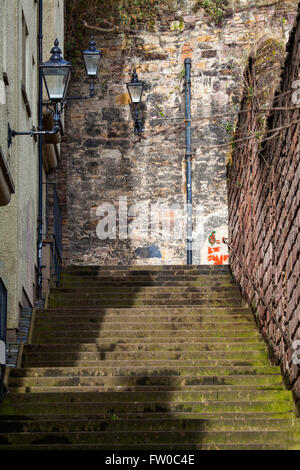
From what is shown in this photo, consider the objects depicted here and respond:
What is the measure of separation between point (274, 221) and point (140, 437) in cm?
369

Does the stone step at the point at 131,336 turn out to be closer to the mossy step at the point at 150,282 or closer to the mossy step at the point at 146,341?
the mossy step at the point at 146,341

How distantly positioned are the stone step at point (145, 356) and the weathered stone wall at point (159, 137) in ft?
26.0

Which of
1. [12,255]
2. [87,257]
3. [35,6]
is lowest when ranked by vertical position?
[87,257]

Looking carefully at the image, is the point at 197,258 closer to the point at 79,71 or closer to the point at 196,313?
the point at 79,71

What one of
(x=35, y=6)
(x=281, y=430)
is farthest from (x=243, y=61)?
(x=281, y=430)

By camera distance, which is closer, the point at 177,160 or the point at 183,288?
the point at 183,288

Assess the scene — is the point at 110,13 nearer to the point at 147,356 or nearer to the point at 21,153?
the point at 21,153

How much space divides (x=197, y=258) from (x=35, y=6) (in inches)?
256

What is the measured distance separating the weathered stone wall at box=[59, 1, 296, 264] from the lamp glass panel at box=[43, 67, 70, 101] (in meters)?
7.50

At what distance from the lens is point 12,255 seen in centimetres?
1220

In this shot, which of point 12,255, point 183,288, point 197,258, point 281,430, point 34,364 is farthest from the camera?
point 197,258

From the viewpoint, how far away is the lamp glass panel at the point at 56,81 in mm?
12125

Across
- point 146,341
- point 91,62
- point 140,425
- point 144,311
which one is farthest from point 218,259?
point 140,425

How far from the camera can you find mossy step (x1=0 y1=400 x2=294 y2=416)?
982cm
